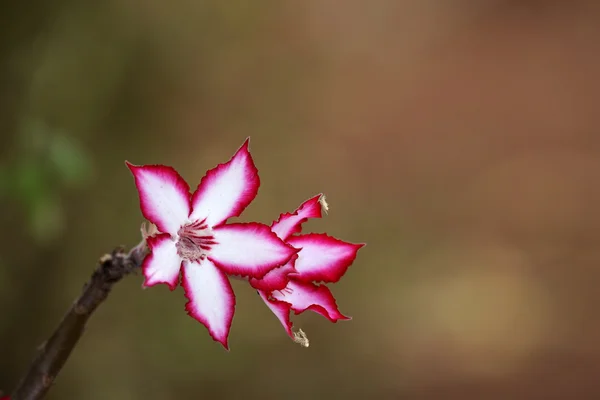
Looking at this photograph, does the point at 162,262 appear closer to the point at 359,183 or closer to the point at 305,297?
the point at 305,297

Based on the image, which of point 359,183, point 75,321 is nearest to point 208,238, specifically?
point 75,321

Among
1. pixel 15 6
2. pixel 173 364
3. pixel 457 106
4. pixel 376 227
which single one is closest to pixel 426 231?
pixel 376 227

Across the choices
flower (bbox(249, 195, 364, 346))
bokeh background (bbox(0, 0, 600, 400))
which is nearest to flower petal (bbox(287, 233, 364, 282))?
flower (bbox(249, 195, 364, 346))

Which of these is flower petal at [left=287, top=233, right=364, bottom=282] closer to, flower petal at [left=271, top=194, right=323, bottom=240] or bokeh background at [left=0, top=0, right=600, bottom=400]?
flower petal at [left=271, top=194, right=323, bottom=240]

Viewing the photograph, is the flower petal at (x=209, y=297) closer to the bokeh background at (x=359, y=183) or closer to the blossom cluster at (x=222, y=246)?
the blossom cluster at (x=222, y=246)

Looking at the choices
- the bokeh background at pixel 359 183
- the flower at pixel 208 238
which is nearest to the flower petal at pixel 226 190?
the flower at pixel 208 238

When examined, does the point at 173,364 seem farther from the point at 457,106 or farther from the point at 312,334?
the point at 457,106
